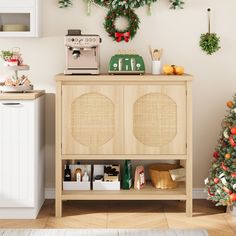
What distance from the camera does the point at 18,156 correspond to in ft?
12.0

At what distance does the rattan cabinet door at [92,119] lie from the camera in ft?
12.3

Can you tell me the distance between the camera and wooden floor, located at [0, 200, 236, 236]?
3561 mm

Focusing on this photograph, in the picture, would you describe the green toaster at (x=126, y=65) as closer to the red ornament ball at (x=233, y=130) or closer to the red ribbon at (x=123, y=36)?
the red ribbon at (x=123, y=36)

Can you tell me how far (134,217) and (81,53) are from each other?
1.29 meters

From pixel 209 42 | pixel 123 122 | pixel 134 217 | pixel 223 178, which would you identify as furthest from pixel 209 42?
pixel 134 217

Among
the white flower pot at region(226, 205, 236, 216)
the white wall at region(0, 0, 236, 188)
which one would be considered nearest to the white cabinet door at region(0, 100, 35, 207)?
the white wall at region(0, 0, 236, 188)

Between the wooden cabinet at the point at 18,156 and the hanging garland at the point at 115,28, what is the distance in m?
0.93

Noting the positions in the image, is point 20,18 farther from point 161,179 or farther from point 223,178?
point 223,178

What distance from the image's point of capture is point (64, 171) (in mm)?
4004

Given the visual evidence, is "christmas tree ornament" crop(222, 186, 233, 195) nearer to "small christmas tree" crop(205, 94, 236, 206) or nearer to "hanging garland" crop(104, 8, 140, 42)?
"small christmas tree" crop(205, 94, 236, 206)

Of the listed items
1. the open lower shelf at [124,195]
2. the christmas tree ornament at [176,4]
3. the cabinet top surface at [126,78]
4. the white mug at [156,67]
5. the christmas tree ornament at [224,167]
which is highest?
the christmas tree ornament at [176,4]

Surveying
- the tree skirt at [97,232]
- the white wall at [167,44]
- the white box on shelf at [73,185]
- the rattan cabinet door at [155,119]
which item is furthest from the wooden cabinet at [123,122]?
the white wall at [167,44]

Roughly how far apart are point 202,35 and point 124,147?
46.2 inches

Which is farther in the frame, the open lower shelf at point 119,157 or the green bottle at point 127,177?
the green bottle at point 127,177
